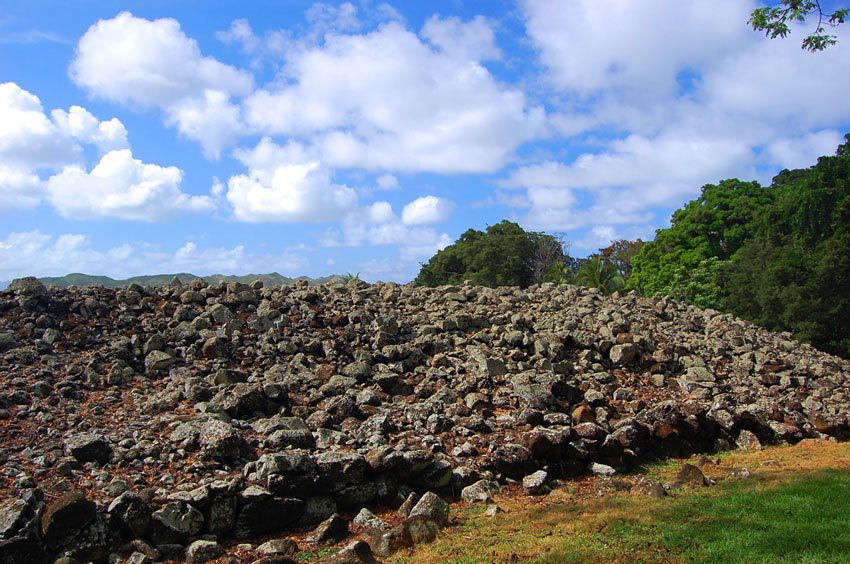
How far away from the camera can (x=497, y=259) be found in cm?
4547

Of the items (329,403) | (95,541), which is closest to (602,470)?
(329,403)

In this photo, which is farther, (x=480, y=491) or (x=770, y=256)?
(x=770, y=256)

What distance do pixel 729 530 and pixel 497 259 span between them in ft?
127

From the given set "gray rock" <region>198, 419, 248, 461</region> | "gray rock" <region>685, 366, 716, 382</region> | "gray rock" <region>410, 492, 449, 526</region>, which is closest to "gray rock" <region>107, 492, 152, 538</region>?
"gray rock" <region>198, 419, 248, 461</region>

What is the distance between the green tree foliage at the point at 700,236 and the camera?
39.7 metres

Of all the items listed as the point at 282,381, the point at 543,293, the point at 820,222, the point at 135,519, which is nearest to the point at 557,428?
the point at 282,381

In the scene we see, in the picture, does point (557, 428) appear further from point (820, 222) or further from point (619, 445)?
point (820, 222)

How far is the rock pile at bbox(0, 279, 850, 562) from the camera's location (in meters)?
7.25

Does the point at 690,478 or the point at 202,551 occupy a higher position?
the point at 690,478

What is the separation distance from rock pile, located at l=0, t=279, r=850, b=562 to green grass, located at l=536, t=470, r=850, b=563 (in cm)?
165

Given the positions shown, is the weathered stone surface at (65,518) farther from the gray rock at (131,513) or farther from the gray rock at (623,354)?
the gray rock at (623,354)

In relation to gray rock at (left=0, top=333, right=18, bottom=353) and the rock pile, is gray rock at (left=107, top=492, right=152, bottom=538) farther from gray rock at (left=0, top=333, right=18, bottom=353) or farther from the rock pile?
gray rock at (left=0, top=333, right=18, bottom=353)

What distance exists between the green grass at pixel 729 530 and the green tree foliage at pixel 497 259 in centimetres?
3370

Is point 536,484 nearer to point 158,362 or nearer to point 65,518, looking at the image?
point 65,518
